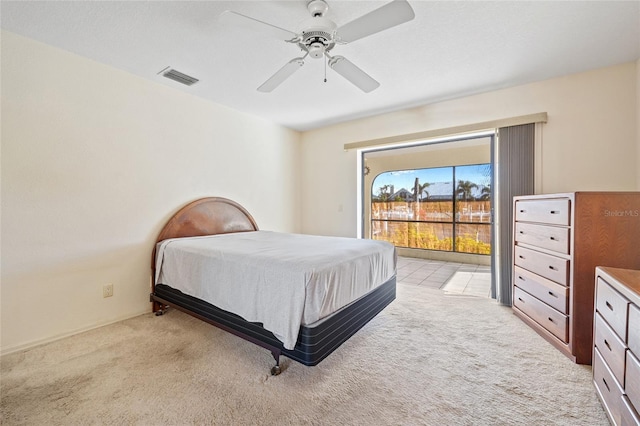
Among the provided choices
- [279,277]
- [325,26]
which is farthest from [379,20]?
[279,277]

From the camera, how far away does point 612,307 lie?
1432 millimetres

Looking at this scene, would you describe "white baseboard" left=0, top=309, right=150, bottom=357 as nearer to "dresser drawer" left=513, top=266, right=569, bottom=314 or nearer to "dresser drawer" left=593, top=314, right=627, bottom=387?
"dresser drawer" left=593, top=314, right=627, bottom=387

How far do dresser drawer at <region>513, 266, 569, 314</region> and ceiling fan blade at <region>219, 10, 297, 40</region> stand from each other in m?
2.75

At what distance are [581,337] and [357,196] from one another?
2.97 meters

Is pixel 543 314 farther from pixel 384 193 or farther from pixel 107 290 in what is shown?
pixel 384 193

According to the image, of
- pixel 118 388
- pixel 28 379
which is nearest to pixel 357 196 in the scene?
pixel 118 388

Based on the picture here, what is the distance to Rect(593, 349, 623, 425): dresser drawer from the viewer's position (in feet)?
4.34

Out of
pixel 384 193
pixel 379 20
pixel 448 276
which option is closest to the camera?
pixel 379 20

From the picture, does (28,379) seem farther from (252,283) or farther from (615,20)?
(615,20)

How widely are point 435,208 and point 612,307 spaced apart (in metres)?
4.95

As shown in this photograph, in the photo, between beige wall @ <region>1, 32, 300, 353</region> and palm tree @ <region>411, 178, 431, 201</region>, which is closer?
beige wall @ <region>1, 32, 300, 353</region>

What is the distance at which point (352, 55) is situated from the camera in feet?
7.97

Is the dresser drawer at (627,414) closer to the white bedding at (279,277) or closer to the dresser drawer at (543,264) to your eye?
the dresser drawer at (543,264)

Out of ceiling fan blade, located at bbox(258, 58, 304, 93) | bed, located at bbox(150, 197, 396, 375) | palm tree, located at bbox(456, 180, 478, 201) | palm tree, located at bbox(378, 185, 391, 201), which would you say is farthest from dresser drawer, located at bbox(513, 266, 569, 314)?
palm tree, located at bbox(378, 185, 391, 201)
